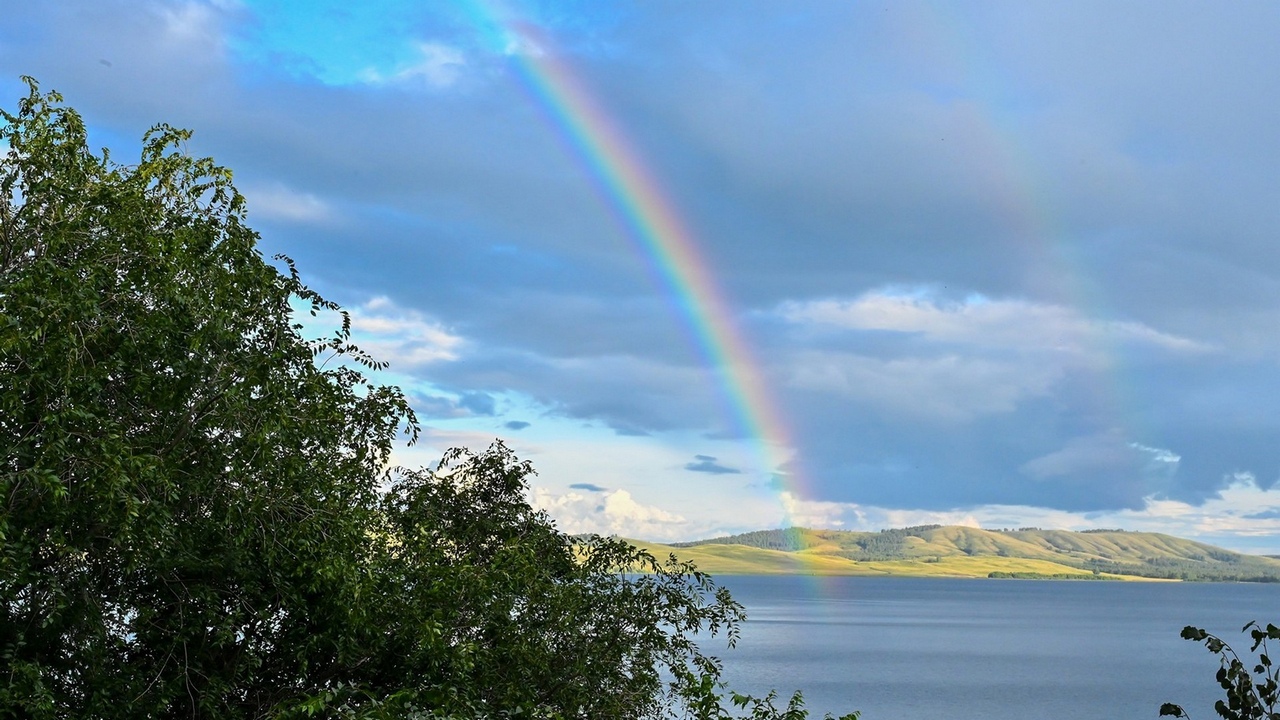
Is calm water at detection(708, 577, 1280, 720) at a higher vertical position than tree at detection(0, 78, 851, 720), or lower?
lower

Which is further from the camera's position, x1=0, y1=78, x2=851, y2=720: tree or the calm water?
the calm water

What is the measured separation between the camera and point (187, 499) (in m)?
14.1

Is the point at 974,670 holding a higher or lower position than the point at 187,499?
lower

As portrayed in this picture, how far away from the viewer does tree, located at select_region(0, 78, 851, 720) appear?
12.2 meters

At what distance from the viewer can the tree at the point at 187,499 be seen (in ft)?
40.1

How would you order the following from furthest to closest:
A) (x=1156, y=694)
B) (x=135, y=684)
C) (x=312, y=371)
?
(x=1156, y=694), (x=312, y=371), (x=135, y=684)

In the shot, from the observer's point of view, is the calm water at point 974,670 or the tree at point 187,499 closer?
the tree at point 187,499

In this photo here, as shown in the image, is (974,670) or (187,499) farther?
(974,670)

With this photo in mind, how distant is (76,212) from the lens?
14.3 m

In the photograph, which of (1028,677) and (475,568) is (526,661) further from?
(1028,677)

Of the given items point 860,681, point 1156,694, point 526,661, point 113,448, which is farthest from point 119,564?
point 1156,694

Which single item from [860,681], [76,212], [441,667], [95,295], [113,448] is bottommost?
[860,681]

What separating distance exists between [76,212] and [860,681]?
285 ft

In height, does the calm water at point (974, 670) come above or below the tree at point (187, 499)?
below
